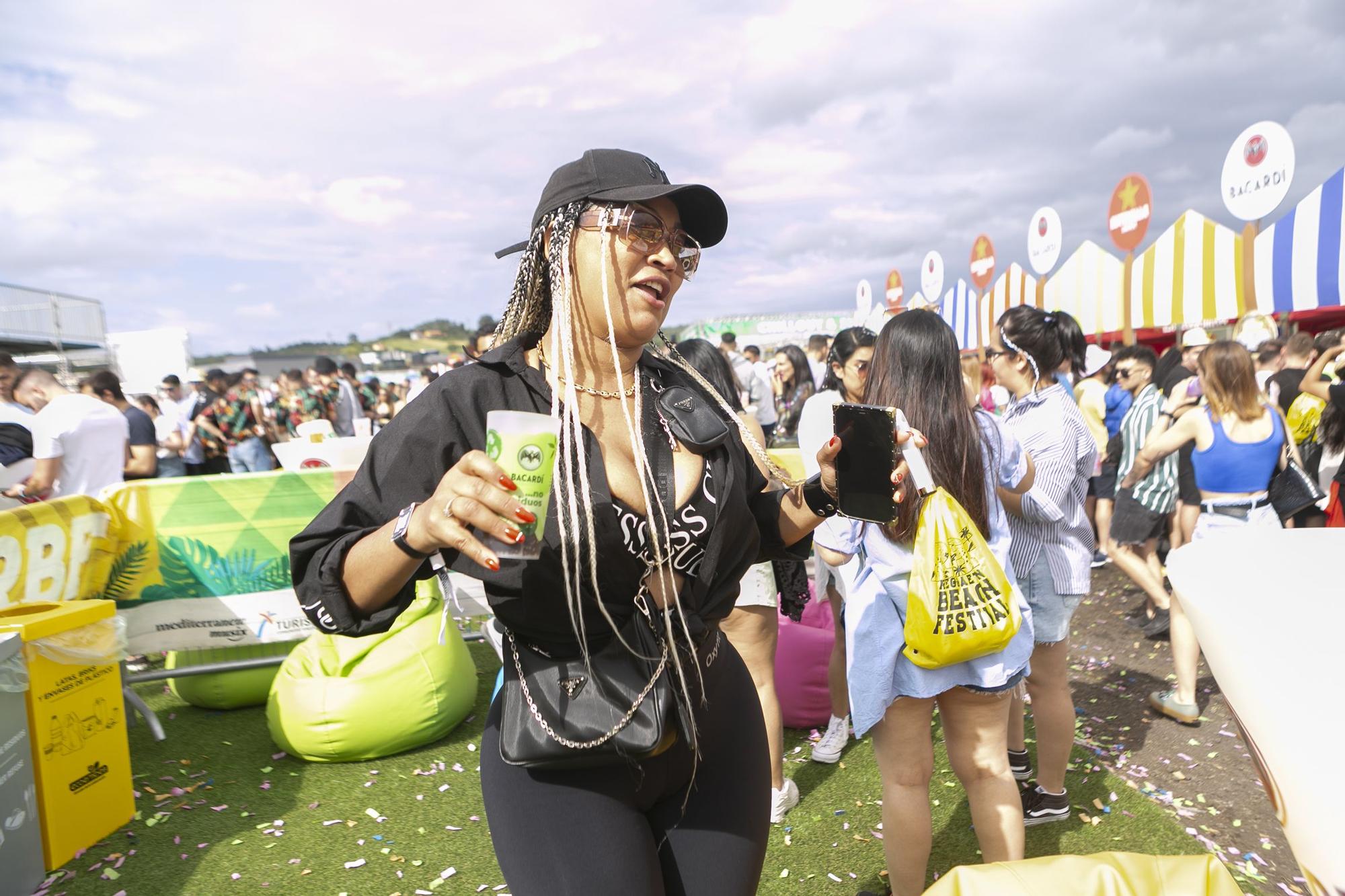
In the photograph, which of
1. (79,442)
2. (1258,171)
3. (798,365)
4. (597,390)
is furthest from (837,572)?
(1258,171)

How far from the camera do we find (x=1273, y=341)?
27.2ft

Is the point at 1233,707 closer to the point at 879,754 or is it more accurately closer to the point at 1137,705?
the point at 879,754

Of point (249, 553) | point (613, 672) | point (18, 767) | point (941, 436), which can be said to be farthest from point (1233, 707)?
point (249, 553)

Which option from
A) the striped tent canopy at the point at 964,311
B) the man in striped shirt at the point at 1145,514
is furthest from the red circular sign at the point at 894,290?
the man in striped shirt at the point at 1145,514

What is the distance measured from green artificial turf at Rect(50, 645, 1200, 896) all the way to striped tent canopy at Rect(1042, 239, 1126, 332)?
14462mm

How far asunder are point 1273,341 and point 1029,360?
6.78 metres

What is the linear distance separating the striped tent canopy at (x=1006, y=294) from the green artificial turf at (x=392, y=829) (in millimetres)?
16803

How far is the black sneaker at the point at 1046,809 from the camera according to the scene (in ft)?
10.9

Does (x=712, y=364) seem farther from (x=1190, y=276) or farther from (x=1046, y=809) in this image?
(x=1190, y=276)

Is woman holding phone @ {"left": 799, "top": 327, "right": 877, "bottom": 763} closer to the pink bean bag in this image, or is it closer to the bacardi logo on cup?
the pink bean bag

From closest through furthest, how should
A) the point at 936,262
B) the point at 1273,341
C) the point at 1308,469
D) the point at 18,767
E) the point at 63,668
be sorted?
the point at 18,767 < the point at 63,668 < the point at 1308,469 < the point at 1273,341 < the point at 936,262

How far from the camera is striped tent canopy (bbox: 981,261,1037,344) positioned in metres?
19.1

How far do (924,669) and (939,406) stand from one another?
83cm

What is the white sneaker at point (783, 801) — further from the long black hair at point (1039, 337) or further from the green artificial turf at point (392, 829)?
the long black hair at point (1039, 337)
